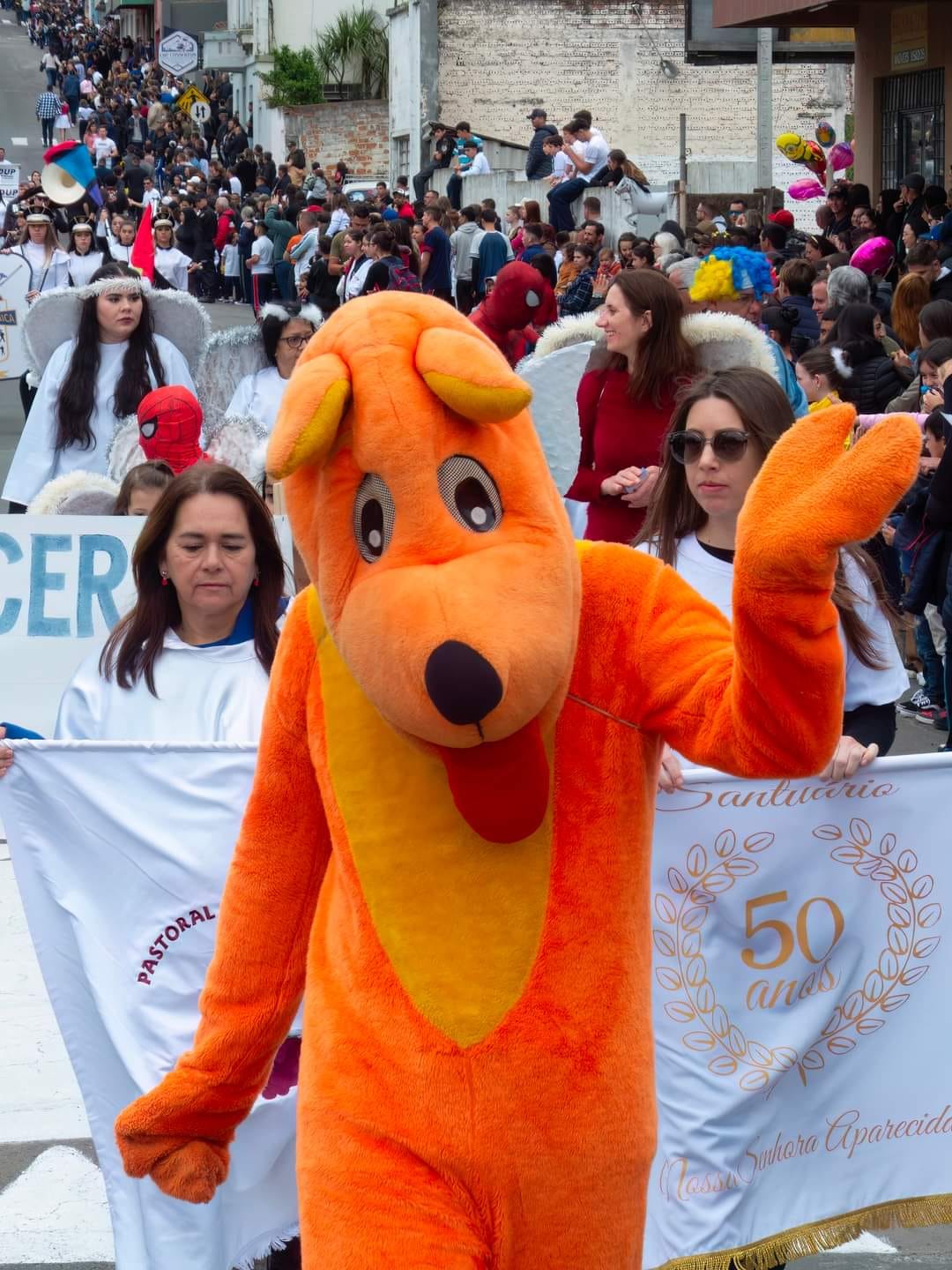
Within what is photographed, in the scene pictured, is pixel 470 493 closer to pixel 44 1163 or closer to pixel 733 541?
pixel 733 541

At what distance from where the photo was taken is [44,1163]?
4.76 metres

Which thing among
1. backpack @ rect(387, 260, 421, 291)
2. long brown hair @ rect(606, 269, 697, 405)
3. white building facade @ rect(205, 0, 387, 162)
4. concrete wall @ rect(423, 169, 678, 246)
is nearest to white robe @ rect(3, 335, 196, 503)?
long brown hair @ rect(606, 269, 697, 405)

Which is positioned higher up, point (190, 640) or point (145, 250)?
point (145, 250)

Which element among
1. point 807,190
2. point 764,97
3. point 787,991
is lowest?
point 787,991

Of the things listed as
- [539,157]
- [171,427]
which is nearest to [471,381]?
[171,427]

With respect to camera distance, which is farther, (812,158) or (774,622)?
(812,158)

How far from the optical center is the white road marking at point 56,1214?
14.1 feet

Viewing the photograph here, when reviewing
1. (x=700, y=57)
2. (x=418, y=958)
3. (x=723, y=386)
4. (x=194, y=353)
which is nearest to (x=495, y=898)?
(x=418, y=958)

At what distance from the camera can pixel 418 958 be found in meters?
2.48

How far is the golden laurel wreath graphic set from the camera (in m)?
3.70

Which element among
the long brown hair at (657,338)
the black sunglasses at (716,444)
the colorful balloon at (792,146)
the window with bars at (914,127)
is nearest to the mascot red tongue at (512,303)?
the long brown hair at (657,338)

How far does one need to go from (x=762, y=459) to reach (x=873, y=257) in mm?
12882

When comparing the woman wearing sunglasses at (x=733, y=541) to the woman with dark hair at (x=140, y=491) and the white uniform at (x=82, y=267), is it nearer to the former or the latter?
the woman with dark hair at (x=140, y=491)

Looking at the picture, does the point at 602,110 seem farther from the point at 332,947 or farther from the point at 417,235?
the point at 332,947
